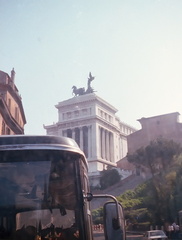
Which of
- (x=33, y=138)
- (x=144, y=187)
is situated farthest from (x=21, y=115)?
(x=33, y=138)

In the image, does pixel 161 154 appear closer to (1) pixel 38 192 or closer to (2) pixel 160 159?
(2) pixel 160 159

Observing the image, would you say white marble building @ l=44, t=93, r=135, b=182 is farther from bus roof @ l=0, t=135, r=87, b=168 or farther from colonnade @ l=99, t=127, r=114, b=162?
bus roof @ l=0, t=135, r=87, b=168

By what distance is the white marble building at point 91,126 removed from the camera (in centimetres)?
6347

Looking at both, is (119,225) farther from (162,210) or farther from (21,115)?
(21,115)

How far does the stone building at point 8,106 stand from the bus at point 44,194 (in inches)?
767

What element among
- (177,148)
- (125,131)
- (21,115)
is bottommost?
(177,148)

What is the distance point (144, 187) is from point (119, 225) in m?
31.4

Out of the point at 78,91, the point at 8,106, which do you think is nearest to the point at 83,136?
the point at 78,91

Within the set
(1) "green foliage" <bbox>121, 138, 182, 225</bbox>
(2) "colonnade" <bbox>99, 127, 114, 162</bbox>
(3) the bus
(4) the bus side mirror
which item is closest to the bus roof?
(3) the bus

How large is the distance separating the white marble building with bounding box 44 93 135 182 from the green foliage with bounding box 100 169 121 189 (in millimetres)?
11999

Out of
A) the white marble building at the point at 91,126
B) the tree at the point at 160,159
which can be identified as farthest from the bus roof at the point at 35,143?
the white marble building at the point at 91,126

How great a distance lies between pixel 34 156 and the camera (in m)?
3.28

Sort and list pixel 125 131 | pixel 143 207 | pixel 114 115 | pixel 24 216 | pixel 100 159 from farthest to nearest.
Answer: pixel 125 131
pixel 114 115
pixel 100 159
pixel 143 207
pixel 24 216

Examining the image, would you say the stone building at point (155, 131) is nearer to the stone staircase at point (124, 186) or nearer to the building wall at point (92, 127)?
the stone staircase at point (124, 186)
